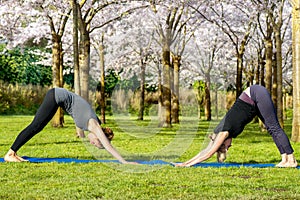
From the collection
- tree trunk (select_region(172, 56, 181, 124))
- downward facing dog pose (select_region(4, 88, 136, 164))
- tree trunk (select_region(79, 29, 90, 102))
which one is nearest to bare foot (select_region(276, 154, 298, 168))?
downward facing dog pose (select_region(4, 88, 136, 164))

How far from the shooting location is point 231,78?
4284cm

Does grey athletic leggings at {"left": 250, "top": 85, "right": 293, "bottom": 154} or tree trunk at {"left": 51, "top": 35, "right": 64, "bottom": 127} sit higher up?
tree trunk at {"left": 51, "top": 35, "right": 64, "bottom": 127}

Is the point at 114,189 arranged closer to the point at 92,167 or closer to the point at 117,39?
the point at 92,167

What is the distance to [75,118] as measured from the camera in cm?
891

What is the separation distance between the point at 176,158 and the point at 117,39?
21339 millimetres

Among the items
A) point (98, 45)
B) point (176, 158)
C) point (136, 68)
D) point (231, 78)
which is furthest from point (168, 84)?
point (231, 78)

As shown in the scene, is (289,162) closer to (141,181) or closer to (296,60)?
(141,181)

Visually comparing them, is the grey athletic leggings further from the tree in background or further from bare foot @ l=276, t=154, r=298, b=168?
the tree in background

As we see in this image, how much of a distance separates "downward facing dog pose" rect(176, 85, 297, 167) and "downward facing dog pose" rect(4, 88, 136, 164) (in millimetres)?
1250

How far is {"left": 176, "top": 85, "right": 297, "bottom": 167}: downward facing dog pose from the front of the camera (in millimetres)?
8781

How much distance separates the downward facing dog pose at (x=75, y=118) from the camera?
8.63 meters

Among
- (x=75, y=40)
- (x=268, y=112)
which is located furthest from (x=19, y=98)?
(x=268, y=112)

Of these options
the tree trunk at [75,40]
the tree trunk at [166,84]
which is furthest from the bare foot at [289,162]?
the tree trunk at [166,84]

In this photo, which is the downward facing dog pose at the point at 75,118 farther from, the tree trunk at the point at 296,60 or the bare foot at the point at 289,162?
the tree trunk at the point at 296,60
